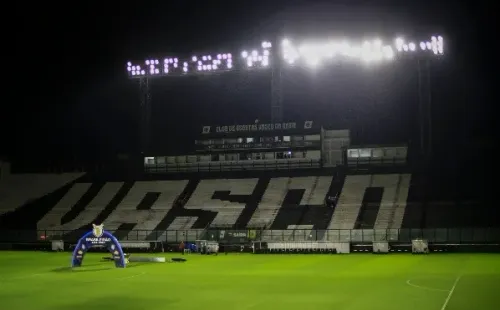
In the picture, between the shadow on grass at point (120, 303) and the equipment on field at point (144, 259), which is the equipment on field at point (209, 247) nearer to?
the equipment on field at point (144, 259)

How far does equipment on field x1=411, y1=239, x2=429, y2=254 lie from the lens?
36.8m

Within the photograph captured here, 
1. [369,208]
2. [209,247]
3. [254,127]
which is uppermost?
[254,127]

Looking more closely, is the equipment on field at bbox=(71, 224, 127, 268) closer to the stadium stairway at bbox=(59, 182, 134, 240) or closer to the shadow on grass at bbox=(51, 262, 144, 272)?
the shadow on grass at bbox=(51, 262, 144, 272)

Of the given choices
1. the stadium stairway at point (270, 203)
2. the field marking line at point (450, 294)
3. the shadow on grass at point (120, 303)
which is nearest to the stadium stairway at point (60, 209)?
the stadium stairway at point (270, 203)

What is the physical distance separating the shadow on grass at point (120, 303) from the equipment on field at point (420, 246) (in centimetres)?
2291

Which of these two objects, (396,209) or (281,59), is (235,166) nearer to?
(281,59)

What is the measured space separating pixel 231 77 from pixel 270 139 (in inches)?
387

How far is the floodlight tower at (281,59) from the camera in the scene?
44375 millimetres

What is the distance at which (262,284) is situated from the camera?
879 inches

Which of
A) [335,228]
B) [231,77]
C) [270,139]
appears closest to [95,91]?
[231,77]

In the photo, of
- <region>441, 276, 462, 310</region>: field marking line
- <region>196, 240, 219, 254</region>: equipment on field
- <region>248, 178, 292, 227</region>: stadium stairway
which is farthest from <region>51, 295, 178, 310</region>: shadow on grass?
<region>248, 178, 292, 227</region>: stadium stairway

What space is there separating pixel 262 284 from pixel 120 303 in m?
6.43

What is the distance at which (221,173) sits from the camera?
53.9 m

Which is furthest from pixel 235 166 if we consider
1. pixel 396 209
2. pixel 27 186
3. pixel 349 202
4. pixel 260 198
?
pixel 27 186
